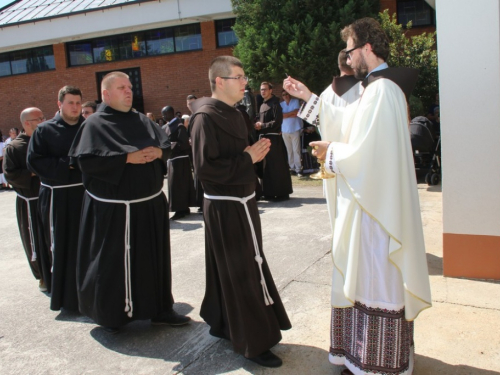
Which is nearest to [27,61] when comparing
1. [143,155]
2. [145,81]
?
[145,81]

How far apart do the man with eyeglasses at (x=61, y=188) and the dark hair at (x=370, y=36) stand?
2.79m

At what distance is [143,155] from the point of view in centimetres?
396

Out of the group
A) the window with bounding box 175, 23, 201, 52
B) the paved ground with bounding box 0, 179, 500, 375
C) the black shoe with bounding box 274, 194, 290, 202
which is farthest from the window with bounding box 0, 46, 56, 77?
the paved ground with bounding box 0, 179, 500, 375

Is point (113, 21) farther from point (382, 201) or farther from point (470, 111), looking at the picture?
point (382, 201)

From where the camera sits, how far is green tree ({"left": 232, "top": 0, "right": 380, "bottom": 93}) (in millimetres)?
12406

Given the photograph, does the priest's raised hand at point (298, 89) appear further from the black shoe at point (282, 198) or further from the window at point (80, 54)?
the window at point (80, 54)

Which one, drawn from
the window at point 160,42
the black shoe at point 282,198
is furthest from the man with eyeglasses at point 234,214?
the window at point 160,42

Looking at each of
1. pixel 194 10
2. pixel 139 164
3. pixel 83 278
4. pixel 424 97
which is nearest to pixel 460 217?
pixel 139 164

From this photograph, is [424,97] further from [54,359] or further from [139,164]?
[54,359]

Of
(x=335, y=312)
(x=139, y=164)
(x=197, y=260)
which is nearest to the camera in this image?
(x=335, y=312)

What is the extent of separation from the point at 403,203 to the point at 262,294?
45.7 inches

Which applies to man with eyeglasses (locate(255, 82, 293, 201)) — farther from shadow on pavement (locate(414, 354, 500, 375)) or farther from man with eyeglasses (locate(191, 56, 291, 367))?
shadow on pavement (locate(414, 354, 500, 375))

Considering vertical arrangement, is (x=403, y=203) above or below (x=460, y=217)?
above

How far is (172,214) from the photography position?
9.14 metres
